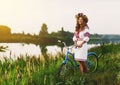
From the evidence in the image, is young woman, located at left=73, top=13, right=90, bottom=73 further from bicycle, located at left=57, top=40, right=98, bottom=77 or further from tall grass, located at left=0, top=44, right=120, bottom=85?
tall grass, located at left=0, top=44, right=120, bottom=85

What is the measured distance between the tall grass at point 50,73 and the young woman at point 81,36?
2.11ft

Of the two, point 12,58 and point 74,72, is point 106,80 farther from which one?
point 12,58

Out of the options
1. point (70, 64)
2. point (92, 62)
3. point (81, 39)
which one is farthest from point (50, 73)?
point (92, 62)

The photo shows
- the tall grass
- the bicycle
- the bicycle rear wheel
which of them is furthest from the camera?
the bicycle rear wheel

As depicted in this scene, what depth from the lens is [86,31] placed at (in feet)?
45.7

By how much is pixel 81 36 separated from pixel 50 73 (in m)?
1.49

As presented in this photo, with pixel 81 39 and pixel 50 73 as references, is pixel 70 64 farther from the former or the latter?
pixel 81 39

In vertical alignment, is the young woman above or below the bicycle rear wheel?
above

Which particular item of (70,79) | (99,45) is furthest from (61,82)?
(99,45)

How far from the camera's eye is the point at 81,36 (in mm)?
13922

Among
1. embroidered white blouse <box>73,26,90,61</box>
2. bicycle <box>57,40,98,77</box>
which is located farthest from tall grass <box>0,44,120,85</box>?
embroidered white blouse <box>73,26,90,61</box>

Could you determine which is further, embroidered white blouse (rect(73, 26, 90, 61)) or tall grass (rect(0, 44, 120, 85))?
embroidered white blouse (rect(73, 26, 90, 61))

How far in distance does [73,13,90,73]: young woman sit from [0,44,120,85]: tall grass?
64 centimetres

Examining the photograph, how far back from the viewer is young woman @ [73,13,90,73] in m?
13.9
